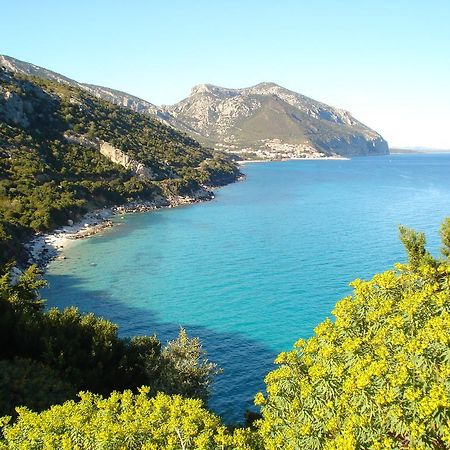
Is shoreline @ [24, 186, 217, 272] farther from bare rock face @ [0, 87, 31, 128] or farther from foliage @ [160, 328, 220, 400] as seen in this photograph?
foliage @ [160, 328, 220, 400]

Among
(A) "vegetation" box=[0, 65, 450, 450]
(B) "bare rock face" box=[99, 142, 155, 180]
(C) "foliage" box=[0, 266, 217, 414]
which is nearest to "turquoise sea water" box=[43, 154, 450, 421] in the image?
(C) "foliage" box=[0, 266, 217, 414]

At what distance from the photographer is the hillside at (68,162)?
91.9 meters

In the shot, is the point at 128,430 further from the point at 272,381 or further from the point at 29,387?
the point at 29,387

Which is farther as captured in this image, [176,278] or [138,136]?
[138,136]

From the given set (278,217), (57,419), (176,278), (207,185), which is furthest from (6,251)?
(207,185)

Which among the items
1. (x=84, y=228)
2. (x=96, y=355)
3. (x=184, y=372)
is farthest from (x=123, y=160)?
(x=184, y=372)

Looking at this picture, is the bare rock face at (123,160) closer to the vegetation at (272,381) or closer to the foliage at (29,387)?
the vegetation at (272,381)

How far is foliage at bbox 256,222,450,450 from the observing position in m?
11.1

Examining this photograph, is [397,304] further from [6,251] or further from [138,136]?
[138,136]

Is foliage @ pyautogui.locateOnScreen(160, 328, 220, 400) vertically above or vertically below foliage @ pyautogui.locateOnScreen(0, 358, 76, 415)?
below

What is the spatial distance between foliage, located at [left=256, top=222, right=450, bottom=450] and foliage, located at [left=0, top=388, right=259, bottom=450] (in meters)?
2.19

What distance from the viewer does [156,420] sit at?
46.5ft

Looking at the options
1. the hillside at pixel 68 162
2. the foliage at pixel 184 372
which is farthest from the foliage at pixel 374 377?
the hillside at pixel 68 162

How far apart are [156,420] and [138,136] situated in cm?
17069
